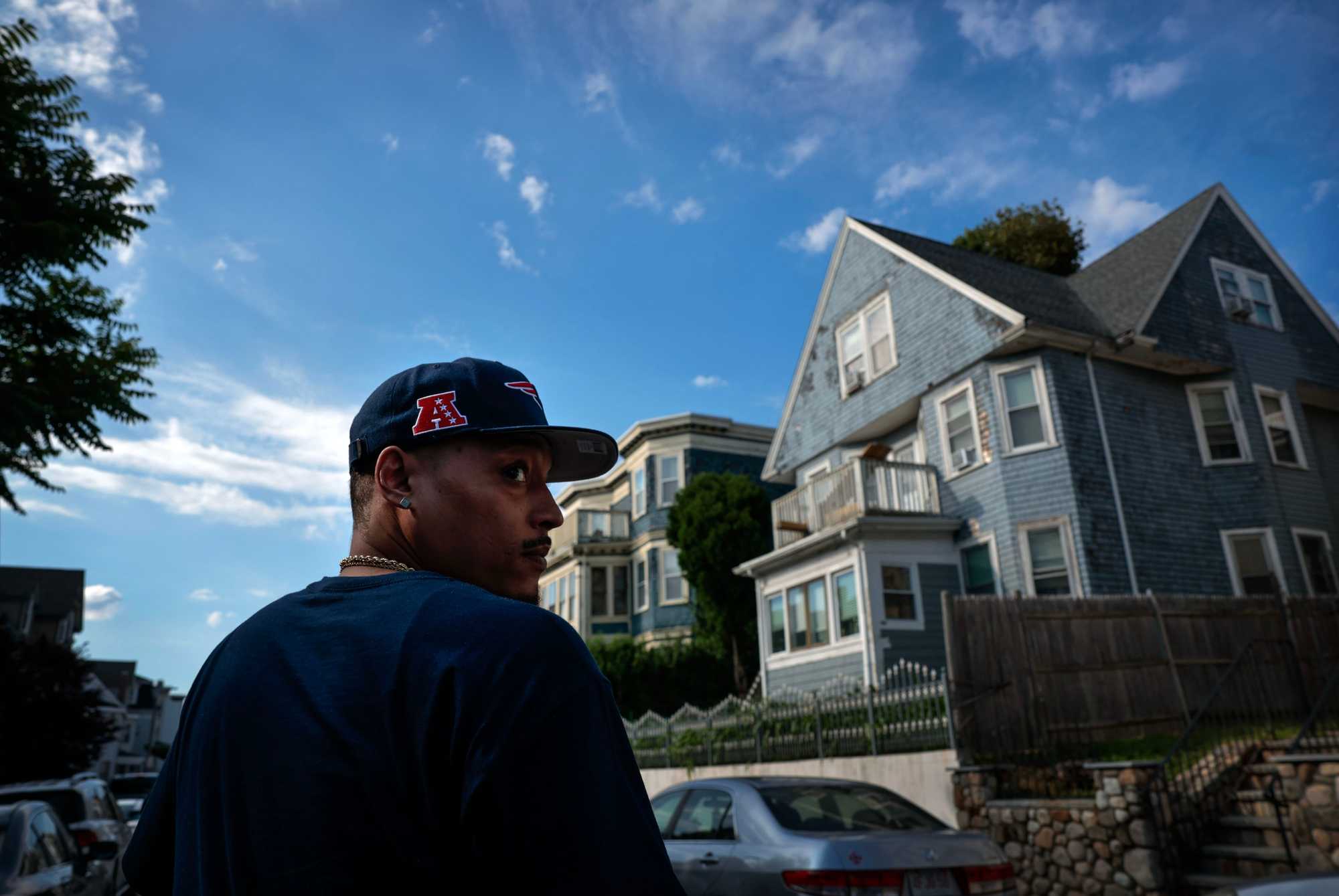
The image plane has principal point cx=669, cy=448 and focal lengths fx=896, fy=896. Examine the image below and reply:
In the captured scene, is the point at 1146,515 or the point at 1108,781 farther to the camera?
the point at 1146,515

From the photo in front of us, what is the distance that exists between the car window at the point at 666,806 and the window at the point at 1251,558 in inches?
641

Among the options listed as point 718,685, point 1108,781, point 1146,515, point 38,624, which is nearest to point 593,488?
point 718,685

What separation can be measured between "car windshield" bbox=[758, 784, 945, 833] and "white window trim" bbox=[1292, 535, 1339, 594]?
16.7m

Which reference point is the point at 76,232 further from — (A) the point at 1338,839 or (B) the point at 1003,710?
(A) the point at 1338,839

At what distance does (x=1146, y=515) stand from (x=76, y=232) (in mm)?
20702

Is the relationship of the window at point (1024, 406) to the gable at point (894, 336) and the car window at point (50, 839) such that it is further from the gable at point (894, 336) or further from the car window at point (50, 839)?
the car window at point (50, 839)

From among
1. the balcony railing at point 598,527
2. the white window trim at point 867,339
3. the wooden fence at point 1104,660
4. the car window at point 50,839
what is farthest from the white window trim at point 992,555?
the balcony railing at point 598,527

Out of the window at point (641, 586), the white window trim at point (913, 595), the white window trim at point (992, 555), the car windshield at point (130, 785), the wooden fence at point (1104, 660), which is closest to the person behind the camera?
the wooden fence at point (1104, 660)

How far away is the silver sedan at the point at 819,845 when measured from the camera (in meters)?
5.87

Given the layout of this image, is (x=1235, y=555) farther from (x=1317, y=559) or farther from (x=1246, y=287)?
(x=1246, y=287)

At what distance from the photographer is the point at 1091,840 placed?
10102mm

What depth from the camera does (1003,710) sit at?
13.3 meters

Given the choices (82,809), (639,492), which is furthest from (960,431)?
(82,809)

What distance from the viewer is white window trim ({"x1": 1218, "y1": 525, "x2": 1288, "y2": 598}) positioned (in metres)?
19.3
